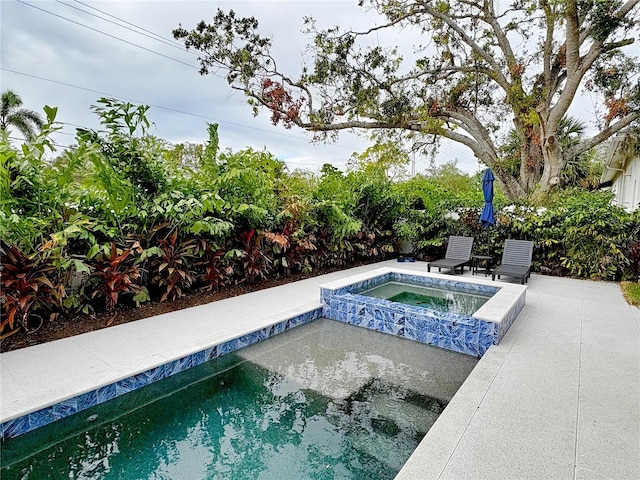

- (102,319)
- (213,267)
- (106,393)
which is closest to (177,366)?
(106,393)

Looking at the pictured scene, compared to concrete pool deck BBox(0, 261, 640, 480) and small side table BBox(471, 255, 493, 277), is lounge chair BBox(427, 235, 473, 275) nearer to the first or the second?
small side table BBox(471, 255, 493, 277)

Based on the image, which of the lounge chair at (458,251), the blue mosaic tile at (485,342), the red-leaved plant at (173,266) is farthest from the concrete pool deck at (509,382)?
the lounge chair at (458,251)

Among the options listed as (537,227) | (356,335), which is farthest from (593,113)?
(356,335)

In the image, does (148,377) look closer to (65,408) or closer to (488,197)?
(65,408)

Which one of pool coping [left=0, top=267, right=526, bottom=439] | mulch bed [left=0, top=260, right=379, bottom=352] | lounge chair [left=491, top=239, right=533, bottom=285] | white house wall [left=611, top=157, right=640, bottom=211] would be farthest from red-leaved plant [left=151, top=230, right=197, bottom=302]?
white house wall [left=611, top=157, right=640, bottom=211]

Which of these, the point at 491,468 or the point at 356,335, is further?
the point at 356,335

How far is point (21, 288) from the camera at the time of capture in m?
4.23

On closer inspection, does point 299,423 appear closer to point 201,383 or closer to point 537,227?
point 201,383

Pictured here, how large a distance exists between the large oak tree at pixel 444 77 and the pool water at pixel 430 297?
9.79 meters

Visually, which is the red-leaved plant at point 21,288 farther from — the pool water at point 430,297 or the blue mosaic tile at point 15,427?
the pool water at point 430,297

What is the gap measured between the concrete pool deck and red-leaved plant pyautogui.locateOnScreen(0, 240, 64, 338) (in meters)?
0.48

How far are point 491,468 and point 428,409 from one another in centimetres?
95

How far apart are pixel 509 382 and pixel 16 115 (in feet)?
96.1

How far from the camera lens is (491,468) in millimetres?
2311
